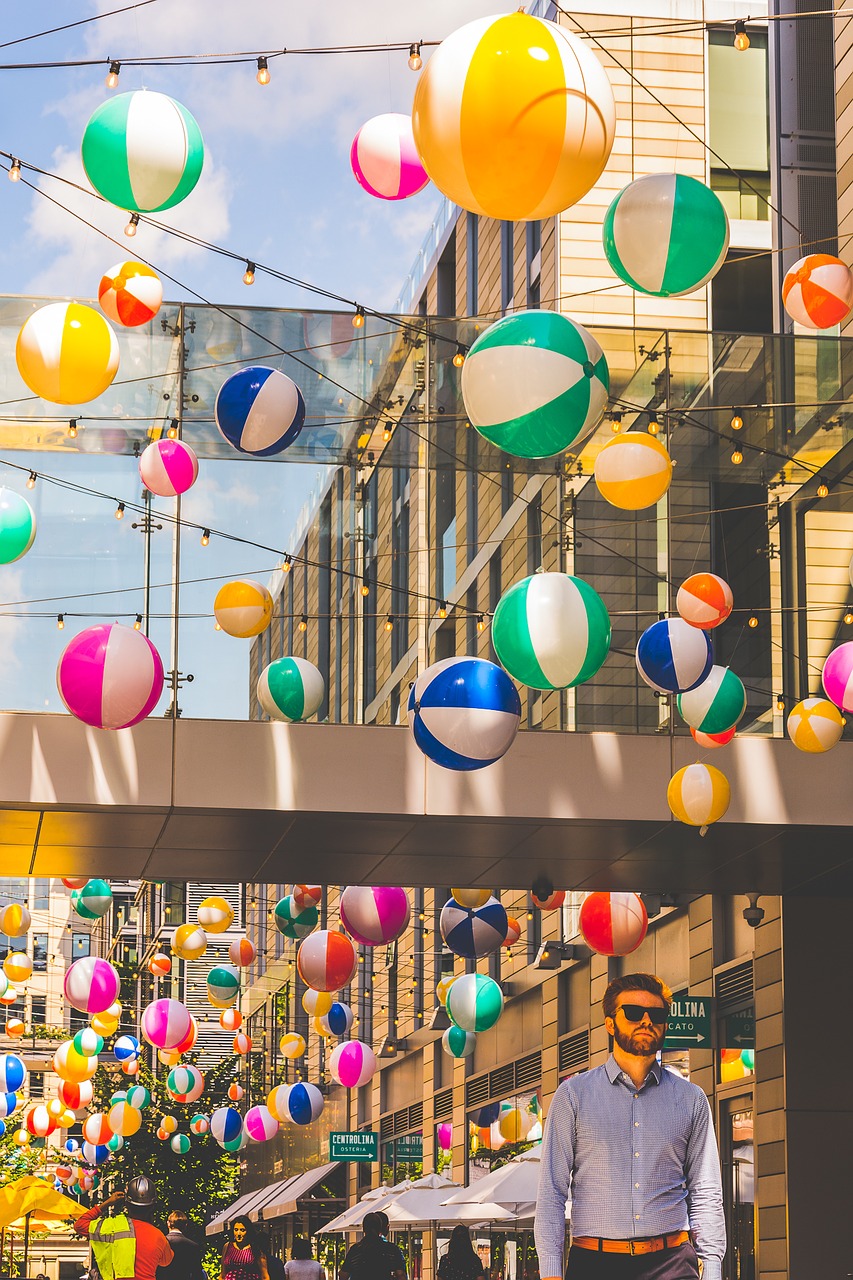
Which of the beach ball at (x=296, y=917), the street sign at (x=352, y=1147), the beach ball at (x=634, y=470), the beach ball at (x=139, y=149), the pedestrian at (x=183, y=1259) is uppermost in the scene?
the beach ball at (x=139, y=149)

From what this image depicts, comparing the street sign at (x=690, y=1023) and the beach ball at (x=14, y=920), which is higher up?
the beach ball at (x=14, y=920)

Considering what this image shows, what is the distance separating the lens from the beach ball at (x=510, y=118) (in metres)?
5.56

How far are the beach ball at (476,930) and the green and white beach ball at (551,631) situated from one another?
18.0ft

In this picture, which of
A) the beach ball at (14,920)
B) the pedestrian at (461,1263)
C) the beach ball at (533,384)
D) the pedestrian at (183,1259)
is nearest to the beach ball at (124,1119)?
the beach ball at (14,920)

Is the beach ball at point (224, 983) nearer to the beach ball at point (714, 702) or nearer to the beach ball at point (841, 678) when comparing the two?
the beach ball at point (714, 702)

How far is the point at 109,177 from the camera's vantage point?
8320 mm

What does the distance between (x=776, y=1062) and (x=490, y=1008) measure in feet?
8.36

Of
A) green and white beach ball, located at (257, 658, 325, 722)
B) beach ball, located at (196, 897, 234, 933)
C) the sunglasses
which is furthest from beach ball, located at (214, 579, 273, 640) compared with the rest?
the sunglasses

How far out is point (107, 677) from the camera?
1006cm

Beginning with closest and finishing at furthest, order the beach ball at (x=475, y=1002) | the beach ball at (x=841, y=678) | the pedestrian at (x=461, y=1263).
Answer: the beach ball at (x=841, y=678) → the pedestrian at (x=461, y=1263) → the beach ball at (x=475, y=1002)

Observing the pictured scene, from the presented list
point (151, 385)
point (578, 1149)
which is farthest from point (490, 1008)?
point (578, 1149)

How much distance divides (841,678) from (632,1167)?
5849mm

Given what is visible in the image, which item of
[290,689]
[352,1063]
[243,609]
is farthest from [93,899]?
[243,609]

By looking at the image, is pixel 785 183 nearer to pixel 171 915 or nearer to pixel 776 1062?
pixel 776 1062
